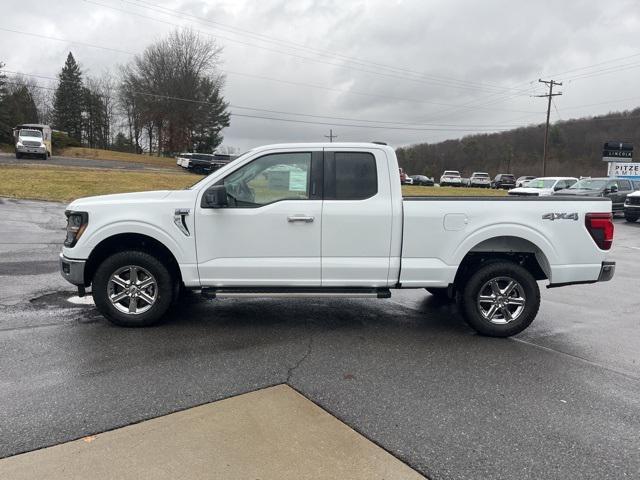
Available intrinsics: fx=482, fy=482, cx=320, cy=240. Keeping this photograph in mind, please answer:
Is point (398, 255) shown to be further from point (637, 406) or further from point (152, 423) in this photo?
point (152, 423)

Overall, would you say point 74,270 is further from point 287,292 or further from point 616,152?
point 616,152

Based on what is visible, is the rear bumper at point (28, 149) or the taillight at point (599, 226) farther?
the rear bumper at point (28, 149)

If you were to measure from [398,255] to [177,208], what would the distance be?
2358 millimetres

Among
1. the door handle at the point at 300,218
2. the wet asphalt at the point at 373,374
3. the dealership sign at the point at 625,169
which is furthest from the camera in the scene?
the dealership sign at the point at 625,169

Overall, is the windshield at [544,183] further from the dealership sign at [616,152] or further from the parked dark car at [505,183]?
the parked dark car at [505,183]

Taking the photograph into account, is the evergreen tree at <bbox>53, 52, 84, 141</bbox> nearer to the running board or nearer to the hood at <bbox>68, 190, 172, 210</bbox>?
the hood at <bbox>68, 190, 172, 210</bbox>

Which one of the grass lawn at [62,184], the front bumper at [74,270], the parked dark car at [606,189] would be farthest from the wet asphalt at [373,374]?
the parked dark car at [606,189]

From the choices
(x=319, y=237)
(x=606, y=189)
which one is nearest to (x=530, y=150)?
(x=606, y=189)

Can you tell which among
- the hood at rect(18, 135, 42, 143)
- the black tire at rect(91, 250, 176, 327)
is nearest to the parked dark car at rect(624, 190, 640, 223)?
the black tire at rect(91, 250, 176, 327)

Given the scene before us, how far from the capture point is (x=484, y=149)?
111875 mm

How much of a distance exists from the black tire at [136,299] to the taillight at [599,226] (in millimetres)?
4515

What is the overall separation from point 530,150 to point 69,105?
297 feet

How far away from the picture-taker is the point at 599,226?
5.14 metres

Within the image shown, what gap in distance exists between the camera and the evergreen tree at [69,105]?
225 ft
